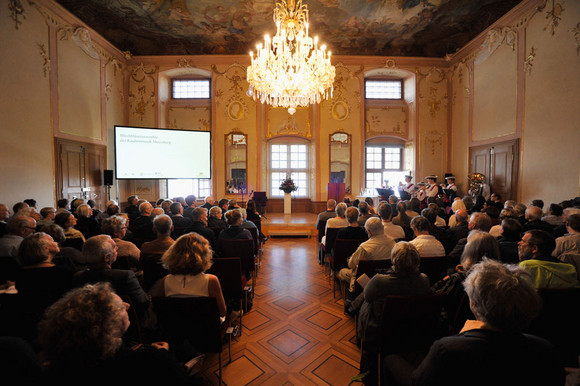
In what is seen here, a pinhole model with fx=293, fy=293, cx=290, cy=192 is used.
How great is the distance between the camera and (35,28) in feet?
22.0

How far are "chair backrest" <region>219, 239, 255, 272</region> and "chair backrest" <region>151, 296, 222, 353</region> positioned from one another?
4.97 ft

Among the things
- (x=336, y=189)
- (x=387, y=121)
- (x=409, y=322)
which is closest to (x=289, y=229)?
(x=336, y=189)

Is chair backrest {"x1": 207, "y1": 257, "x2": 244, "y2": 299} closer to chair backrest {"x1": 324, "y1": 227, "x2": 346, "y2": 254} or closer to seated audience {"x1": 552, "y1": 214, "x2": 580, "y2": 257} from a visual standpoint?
chair backrest {"x1": 324, "y1": 227, "x2": 346, "y2": 254}

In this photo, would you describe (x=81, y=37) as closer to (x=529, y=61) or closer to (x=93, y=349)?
(x=93, y=349)

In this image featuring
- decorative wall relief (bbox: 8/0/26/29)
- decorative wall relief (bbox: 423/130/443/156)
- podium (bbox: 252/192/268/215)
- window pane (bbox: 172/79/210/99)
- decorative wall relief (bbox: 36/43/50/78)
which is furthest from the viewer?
window pane (bbox: 172/79/210/99)

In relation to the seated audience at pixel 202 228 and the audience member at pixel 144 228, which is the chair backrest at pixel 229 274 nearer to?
the seated audience at pixel 202 228

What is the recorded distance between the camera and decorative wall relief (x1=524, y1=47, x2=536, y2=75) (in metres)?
7.01

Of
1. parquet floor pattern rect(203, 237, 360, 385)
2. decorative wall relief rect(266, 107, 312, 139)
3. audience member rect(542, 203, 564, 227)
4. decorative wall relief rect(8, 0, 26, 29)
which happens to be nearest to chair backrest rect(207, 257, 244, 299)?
parquet floor pattern rect(203, 237, 360, 385)

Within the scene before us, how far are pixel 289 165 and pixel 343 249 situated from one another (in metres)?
7.90

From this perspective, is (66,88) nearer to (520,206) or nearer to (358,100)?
(358,100)

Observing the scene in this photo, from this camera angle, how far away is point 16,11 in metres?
6.19

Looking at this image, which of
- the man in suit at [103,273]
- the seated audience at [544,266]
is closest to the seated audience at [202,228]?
the man in suit at [103,273]

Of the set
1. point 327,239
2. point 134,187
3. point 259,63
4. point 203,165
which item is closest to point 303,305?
point 327,239

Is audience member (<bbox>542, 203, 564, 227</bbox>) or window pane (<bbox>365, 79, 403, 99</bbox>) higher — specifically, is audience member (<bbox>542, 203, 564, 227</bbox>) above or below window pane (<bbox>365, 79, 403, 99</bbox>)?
below
